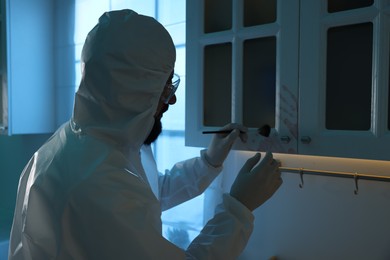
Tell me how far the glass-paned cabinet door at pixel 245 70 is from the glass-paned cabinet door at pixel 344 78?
0.14ft

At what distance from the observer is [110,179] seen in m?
0.85

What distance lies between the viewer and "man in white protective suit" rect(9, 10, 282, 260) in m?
0.81

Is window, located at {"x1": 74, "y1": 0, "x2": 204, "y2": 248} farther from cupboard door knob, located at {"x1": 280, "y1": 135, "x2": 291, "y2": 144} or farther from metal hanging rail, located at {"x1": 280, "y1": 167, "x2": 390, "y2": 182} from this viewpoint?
cupboard door knob, located at {"x1": 280, "y1": 135, "x2": 291, "y2": 144}

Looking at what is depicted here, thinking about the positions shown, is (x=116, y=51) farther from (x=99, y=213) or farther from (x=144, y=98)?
(x=99, y=213)

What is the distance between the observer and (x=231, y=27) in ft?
3.96

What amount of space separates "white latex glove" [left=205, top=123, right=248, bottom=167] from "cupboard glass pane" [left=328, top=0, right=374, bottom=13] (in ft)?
1.37

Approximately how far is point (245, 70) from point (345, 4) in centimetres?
34

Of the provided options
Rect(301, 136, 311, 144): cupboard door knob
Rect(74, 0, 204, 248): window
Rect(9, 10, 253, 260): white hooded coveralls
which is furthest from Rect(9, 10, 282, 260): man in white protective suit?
Rect(74, 0, 204, 248): window

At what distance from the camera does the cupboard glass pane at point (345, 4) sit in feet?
3.10

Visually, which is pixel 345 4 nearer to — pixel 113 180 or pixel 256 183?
pixel 256 183

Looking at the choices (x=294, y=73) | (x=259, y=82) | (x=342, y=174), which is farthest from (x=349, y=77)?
(x=342, y=174)

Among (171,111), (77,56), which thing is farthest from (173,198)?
(77,56)

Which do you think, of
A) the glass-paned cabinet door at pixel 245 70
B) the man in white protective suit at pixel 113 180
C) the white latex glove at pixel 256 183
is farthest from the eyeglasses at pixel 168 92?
the white latex glove at pixel 256 183

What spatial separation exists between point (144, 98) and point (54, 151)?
0.27m
